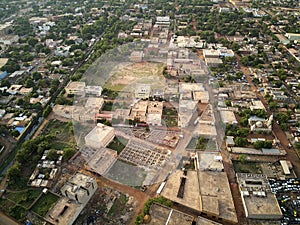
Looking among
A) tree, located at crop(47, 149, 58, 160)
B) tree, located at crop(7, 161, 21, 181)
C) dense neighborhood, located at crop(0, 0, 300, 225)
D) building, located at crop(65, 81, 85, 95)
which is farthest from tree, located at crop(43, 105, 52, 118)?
tree, located at crop(7, 161, 21, 181)

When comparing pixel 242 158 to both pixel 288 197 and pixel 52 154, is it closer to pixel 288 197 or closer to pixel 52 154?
pixel 288 197

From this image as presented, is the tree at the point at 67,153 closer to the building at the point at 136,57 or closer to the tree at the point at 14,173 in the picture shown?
the tree at the point at 14,173

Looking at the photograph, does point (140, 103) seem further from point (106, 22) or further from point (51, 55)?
point (106, 22)

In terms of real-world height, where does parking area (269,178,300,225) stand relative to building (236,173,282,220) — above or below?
below

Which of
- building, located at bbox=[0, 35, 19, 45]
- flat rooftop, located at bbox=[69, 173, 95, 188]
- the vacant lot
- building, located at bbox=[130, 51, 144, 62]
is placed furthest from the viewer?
building, located at bbox=[0, 35, 19, 45]

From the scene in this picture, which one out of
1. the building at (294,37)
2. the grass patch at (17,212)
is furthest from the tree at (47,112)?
the building at (294,37)

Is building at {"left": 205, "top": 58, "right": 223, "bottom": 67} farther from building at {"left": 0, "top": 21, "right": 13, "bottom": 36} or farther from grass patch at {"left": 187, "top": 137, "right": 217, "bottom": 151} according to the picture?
building at {"left": 0, "top": 21, "right": 13, "bottom": 36}

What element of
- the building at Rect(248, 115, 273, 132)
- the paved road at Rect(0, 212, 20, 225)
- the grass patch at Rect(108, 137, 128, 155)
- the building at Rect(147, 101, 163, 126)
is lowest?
the grass patch at Rect(108, 137, 128, 155)
